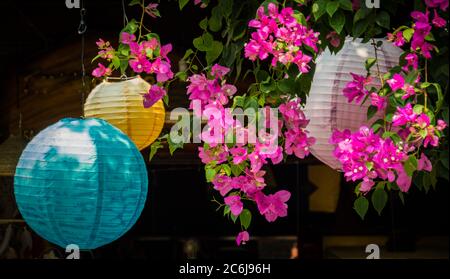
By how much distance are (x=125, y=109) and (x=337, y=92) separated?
4.20 ft

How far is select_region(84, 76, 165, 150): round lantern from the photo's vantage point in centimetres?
385

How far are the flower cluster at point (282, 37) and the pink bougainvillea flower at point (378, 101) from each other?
0.79ft

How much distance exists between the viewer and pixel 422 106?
8.27 feet

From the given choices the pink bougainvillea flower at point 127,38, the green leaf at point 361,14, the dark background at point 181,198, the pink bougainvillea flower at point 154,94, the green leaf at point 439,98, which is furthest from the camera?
the dark background at point 181,198

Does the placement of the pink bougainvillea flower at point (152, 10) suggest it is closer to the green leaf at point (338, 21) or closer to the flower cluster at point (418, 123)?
the green leaf at point (338, 21)

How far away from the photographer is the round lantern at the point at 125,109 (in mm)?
3850

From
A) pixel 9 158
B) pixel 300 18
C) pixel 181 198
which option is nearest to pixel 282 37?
pixel 300 18

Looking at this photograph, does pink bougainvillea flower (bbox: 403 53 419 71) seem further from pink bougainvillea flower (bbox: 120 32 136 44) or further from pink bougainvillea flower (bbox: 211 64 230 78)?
pink bougainvillea flower (bbox: 120 32 136 44)

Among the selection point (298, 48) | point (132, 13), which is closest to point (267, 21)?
point (298, 48)

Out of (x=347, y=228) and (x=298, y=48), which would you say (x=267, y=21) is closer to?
(x=298, y=48)

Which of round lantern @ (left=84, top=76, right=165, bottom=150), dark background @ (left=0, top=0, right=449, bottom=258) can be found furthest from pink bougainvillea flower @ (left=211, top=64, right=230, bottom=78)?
dark background @ (left=0, top=0, right=449, bottom=258)

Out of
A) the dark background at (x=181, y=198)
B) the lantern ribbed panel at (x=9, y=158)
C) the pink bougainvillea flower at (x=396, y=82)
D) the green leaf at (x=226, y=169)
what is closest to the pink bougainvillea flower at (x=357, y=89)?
the pink bougainvillea flower at (x=396, y=82)

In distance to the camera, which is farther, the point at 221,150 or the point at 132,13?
the point at 132,13

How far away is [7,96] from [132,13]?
116cm
